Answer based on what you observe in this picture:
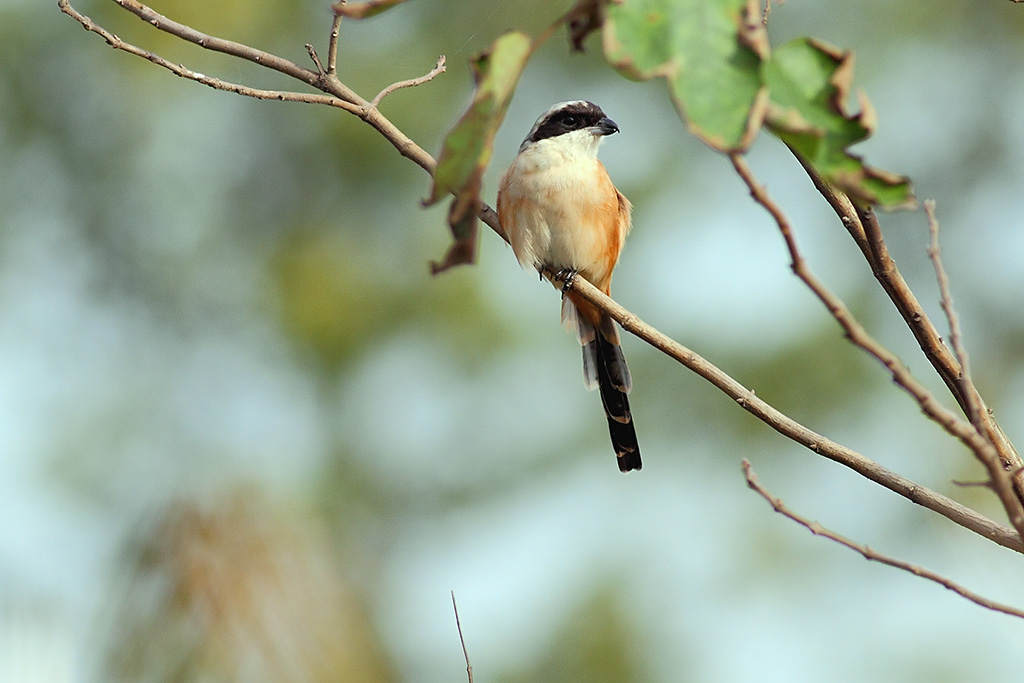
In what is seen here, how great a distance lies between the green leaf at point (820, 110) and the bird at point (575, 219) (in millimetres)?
2804

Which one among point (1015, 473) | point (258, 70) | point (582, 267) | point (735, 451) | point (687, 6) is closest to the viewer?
point (687, 6)

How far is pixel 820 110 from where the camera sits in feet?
3.05

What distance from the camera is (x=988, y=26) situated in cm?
1390

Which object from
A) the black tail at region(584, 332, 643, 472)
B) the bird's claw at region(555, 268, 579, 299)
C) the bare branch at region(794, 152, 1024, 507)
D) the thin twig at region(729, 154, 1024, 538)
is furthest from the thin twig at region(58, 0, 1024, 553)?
the bird's claw at region(555, 268, 579, 299)

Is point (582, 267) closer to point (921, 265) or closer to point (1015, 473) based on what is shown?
point (1015, 473)

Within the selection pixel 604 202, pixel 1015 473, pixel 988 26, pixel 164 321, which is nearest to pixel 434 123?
pixel 164 321

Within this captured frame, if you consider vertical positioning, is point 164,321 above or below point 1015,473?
above

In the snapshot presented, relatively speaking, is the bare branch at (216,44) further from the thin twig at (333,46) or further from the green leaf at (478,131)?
the green leaf at (478,131)

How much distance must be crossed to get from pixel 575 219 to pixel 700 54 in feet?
9.93

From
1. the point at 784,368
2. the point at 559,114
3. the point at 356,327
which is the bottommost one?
the point at 559,114

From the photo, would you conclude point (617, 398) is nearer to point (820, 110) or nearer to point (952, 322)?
point (952, 322)

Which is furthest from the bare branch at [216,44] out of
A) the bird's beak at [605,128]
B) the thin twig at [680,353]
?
the bird's beak at [605,128]

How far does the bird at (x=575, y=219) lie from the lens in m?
3.89

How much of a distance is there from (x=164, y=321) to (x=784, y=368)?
805cm
